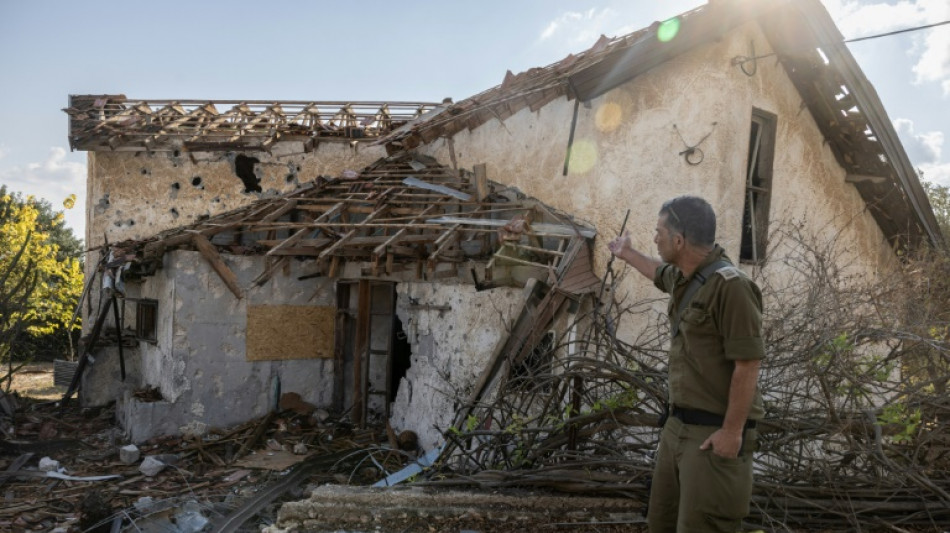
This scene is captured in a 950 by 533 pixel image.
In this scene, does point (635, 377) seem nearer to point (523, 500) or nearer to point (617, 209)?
point (523, 500)

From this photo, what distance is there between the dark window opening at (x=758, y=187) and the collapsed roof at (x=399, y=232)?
2025 millimetres

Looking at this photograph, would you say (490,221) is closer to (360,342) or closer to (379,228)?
(379,228)

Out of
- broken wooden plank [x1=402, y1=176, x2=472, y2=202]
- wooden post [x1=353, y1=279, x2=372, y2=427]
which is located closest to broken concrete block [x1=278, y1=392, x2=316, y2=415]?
wooden post [x1=353, y1=279, x2=372, y2=427]

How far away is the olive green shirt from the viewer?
2.75 meters

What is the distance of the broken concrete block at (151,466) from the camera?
8430mm

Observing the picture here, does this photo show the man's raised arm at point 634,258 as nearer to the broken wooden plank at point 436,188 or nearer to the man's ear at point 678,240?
the man's ear at point 678,240

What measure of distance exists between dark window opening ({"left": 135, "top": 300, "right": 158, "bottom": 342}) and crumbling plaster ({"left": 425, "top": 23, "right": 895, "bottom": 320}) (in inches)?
257

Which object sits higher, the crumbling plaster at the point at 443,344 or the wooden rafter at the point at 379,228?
the wooden rafter at the point at 379,228

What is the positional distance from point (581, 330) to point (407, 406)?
150 inches

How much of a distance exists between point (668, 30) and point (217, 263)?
6946 millimetres

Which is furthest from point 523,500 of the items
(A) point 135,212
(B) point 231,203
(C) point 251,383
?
(A) point 135,212

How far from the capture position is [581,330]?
6.59m

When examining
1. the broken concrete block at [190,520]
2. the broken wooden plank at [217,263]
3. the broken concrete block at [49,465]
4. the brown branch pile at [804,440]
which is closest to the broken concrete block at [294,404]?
the broken wooden plank at [217,263]

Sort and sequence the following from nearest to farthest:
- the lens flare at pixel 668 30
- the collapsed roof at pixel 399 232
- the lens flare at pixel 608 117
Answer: the lens flare at pixel 668 30, the lens flare at pixel 608 117, the collapsed roof at pixel 399 232
